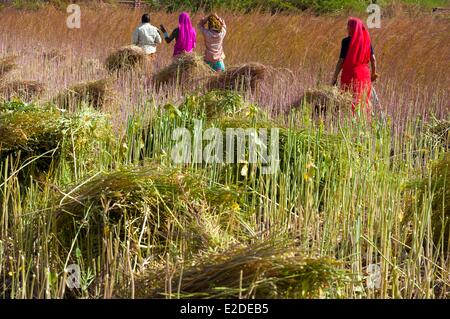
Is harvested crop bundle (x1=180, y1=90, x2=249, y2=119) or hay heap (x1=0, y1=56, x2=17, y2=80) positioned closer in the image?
harvested crop bundle (x1=180, y1=90, x2=249, y2=119)

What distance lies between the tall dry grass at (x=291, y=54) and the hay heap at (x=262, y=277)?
3115 mm

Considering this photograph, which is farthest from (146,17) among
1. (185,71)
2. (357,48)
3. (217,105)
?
(217,105)

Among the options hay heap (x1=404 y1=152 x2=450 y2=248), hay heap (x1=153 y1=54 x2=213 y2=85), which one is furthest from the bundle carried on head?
hay heap (x1=404 y1=152 x2=450 y2=248)

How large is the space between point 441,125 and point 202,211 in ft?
8.90

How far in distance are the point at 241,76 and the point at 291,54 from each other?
204cm

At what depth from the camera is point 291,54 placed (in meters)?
9.05

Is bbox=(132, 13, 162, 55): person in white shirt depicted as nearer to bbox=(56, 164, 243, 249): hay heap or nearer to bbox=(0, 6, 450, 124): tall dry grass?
bbox=(0, 6, 450, 124): tall dry grass

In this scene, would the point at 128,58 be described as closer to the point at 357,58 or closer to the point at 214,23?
the point at 214,23

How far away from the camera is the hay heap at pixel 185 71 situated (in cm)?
767

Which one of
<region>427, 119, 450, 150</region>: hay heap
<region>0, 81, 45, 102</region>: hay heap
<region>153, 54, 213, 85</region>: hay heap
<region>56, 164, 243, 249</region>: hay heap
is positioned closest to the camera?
<region>56, 164, 243, 249</region>: hay heap

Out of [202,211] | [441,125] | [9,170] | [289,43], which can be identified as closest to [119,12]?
[289,43]

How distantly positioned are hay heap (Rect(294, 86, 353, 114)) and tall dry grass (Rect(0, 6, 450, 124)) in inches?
15.4

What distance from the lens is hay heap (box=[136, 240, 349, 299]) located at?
2.23 metres

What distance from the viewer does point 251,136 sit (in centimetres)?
367
